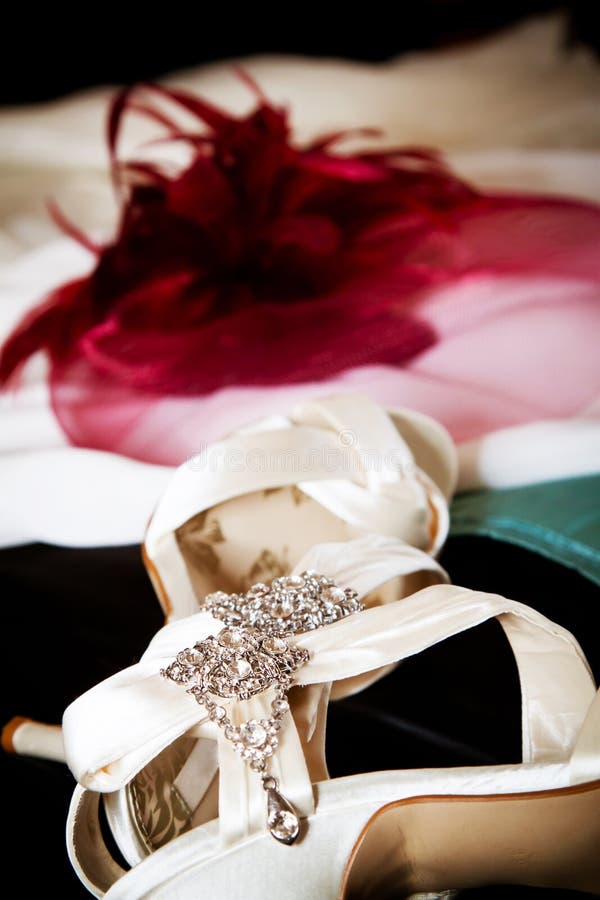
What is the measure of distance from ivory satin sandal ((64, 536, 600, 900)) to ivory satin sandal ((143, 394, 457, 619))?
0.10 metres

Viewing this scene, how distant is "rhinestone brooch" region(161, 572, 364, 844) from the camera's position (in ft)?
1.23

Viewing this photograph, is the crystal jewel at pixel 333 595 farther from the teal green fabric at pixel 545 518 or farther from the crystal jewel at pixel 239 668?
the teal green fabric at pixel 545 518

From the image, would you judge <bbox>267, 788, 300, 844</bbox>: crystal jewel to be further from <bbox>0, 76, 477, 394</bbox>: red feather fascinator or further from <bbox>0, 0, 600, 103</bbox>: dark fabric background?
<bbox>0, 0, 600, 103</bbox>: dark fabric background

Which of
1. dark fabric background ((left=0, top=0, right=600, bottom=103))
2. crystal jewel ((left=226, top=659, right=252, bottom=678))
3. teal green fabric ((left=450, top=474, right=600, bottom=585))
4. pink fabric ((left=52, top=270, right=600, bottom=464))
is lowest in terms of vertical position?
teal green fabric ((left=450, top=474, right=600, bottom=585))

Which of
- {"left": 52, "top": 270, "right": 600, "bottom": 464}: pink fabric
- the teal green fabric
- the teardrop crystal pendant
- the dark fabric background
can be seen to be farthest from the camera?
the dark fabric background

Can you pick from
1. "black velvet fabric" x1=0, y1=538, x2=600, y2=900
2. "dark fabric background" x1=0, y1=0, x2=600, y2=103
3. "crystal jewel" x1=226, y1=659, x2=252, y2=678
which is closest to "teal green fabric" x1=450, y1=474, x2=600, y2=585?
"black velvet fabric" x1=0, y1=538, x2=600, y2=900

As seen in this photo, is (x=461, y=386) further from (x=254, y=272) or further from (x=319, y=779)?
(x=319, y=779)

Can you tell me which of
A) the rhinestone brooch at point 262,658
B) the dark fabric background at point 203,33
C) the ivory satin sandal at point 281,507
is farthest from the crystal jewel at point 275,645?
the dark fabric background at point 203,33

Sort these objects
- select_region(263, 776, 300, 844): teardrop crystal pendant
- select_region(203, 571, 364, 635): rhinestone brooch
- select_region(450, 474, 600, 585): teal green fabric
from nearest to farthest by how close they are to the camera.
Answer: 1. select_region(263, 776, 300, 844): teardrop crystal pendant
2. select_region(203, 571, 364, 635): rhinestone brooch
3. select_region(450, 474, 600, 585): teal green fabric

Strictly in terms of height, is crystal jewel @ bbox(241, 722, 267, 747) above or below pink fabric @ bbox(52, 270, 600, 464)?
above

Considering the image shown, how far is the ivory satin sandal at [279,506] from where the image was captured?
1.77 ft

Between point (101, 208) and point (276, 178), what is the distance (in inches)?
14.6

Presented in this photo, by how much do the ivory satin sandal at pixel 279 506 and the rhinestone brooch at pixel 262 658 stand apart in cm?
7

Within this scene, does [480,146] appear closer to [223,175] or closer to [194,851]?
[223,175]
